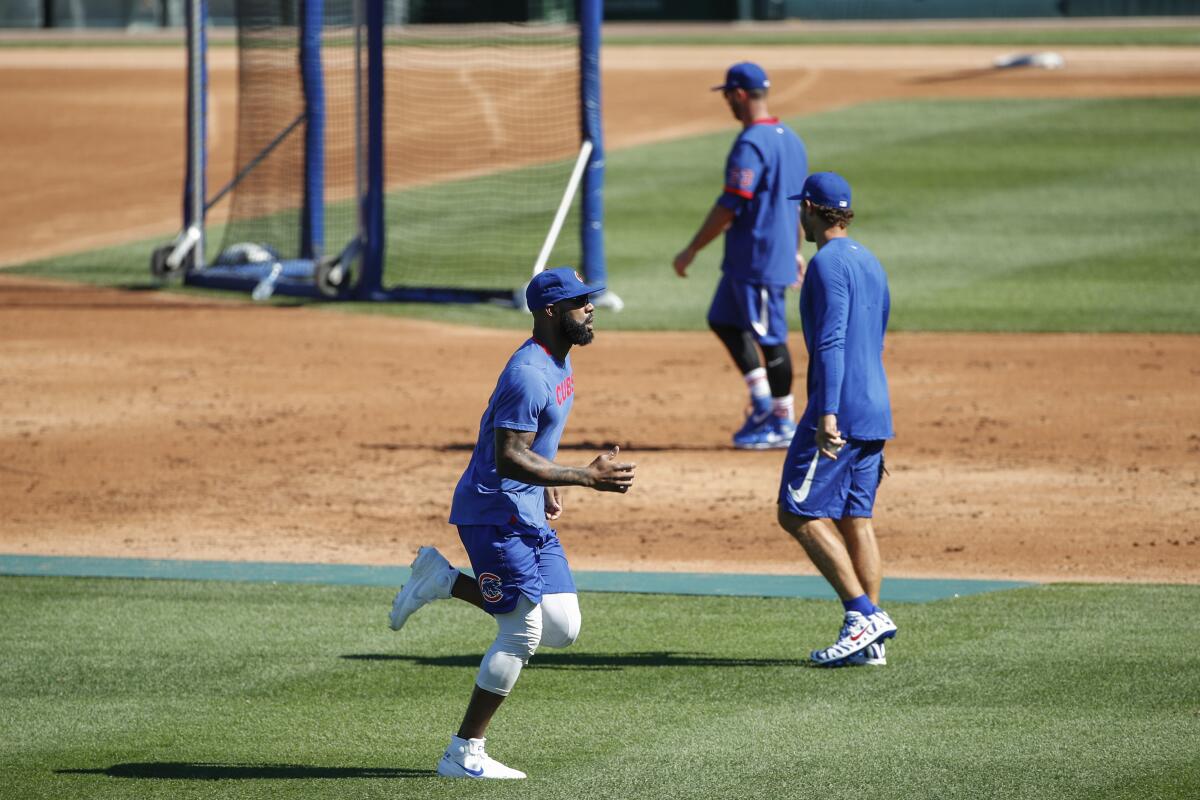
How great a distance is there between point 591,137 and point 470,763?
12.4 meters

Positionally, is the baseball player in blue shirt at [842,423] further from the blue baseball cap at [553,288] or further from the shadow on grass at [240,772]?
the shadow on grass at [240,772]

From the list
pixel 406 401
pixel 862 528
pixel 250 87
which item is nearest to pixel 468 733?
pixel 862 528

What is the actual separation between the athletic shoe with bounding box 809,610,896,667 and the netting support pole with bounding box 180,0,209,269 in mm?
13645

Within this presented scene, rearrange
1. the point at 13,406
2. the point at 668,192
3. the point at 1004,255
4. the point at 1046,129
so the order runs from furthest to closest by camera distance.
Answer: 1. the point at 1046,129
2. the point at 668,192
3. the point at 1004,255
4. the point at 13,406

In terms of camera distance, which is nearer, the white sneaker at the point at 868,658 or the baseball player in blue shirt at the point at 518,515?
the baseball player in blue shirt at the point at 518,515

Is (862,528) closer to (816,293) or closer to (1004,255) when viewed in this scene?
(816,293)

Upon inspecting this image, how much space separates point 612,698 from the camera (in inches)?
310

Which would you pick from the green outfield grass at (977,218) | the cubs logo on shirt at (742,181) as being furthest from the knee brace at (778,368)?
the green outfield grass at (977,218)

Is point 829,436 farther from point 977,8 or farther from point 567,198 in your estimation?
point 977,8

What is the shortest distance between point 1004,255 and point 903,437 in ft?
28.1

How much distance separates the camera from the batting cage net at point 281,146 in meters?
20.0

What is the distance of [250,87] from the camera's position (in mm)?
22891

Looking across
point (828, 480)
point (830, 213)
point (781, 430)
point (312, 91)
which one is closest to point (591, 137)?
point (312, 91)

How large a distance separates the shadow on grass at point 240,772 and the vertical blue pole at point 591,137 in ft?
38.0
